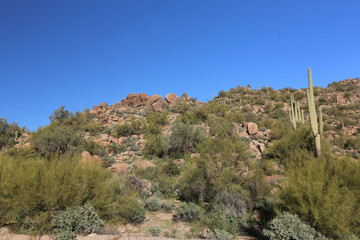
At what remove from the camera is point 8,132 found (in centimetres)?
2414

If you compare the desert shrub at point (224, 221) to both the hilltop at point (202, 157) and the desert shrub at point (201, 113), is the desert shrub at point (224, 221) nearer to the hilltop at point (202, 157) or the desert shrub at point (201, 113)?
the hilltop at point (202, 157)

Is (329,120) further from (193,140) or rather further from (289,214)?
Result: (289,214)

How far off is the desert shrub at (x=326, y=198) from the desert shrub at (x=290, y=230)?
32 centimetres

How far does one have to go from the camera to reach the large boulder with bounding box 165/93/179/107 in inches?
1286

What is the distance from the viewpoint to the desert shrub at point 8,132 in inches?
862

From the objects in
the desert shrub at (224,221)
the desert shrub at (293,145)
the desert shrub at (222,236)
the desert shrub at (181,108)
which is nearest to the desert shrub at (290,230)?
the desert shrub at (222,236)

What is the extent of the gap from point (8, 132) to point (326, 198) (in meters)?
30.4

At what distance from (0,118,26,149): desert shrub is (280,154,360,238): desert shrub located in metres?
26.6

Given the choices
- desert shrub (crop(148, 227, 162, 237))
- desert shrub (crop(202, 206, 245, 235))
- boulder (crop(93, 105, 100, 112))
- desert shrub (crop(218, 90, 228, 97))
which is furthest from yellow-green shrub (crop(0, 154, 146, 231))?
desert shrub (crop(218, 90, 228, 97))

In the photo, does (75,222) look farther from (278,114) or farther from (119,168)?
(278,114)

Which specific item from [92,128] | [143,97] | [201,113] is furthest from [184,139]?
[143,97]

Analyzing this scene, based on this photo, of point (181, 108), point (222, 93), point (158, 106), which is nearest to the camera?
point (181, 108)

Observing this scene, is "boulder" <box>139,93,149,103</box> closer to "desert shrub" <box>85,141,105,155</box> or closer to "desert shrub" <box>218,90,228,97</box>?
"desert shrub" <box>218,90,228,97</box>

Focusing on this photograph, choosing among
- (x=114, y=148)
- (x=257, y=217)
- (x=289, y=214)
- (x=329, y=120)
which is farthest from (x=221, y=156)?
(x=329, y=120)
